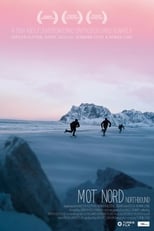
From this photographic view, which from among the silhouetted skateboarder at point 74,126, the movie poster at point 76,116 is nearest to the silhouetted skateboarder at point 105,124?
the movie poster at point 76,116

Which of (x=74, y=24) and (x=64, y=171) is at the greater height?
(x=74, y=24)

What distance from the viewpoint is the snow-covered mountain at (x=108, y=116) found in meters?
2.36

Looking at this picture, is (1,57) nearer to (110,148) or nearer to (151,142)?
(110,148)

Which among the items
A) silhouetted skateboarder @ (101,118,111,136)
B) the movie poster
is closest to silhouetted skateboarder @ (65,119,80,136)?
the movie poster

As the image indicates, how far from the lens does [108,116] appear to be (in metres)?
2.40

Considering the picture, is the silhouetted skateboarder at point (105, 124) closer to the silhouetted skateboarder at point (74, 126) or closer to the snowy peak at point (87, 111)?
the snowy peak at point (87, 111)

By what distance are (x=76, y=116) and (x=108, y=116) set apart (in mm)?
194

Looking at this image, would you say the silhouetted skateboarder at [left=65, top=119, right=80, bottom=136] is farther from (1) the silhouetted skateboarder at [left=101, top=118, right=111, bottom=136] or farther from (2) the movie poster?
(1) the silhouetted skateboarder at [left=101, top=118, right=111, bottom=136]

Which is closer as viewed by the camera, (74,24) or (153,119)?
(74,24)

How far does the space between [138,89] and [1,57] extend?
842 millimetres

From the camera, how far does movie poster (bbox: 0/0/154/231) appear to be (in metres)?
2.29

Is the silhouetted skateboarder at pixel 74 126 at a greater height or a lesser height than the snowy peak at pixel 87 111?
lesser

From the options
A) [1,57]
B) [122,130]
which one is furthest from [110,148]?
[1,57]

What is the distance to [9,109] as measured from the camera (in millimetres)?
2406
